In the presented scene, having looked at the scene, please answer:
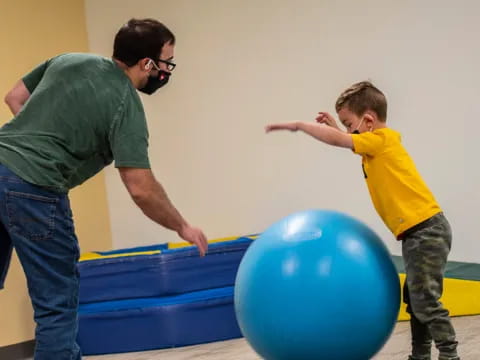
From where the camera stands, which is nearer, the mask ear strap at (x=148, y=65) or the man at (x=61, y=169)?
the man at (x=61, y=169)

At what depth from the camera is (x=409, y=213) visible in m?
2.64

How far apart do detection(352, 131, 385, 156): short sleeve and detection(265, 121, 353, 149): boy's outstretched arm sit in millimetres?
23

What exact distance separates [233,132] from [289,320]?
2.49 meters

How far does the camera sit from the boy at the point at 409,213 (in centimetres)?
259

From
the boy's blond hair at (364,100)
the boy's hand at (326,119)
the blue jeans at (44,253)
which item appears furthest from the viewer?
the boy's hand at (326,119)

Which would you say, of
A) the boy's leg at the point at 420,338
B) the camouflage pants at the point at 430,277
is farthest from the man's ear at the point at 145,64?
the boy's leg at the point at 420,338

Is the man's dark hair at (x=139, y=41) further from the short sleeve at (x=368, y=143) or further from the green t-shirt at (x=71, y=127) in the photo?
the short sleeve at (x=368, y=143)

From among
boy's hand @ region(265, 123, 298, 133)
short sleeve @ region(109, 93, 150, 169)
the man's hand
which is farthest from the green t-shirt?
boy's hand @ region(265, 123, 298, 133)

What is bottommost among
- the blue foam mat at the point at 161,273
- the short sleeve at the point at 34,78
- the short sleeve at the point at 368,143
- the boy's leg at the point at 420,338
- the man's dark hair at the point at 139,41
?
the blue foam mat at the point at 161,273

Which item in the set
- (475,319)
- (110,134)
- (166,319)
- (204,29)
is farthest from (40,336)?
(204,29)

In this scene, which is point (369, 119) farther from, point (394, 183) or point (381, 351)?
point (381, 351)

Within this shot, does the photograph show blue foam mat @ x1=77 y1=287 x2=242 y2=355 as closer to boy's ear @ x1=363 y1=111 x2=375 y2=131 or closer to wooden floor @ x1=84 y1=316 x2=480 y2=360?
wooden floor @ x1=84 y1=316 x2=480 y2=360

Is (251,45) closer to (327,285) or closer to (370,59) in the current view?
(370,59)

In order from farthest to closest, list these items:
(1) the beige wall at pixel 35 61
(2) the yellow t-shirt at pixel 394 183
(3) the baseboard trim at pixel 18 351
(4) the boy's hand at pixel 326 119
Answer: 1. (1) the beige wall at pixel 35 61
2. (3) the baseboard trim at pixel 18 351
3. (4) the boy's hand at pixel 326 119
4. (2) the yellow t-shirt at pixel 394 183
